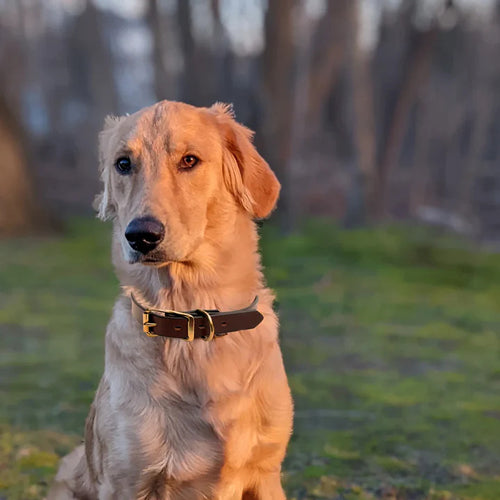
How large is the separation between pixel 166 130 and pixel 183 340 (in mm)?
808

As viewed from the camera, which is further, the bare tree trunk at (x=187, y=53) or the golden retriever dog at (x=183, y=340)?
the bare tree trunk at (x=187, y=53)

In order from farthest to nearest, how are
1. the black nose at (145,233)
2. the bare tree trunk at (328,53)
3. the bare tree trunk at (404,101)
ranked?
the bare tree trunk at (328,53), the bare tree trunk at (404,101), the black nose at (145,233)

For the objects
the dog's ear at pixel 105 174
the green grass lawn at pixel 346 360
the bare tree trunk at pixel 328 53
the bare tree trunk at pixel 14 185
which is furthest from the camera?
the bare tree trunk at pixel 328 53

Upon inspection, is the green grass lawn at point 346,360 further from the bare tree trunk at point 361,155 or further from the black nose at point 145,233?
the black nose at point 145,233

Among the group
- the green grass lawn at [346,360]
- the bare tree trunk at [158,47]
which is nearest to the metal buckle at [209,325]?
the green grass lawn at [346,360]

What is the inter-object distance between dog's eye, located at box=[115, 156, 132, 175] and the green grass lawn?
2.04 m

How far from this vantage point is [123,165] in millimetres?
2879

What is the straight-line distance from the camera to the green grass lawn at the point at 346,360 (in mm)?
4359

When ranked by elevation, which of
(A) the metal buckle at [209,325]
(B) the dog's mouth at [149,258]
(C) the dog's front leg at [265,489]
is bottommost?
(C) the dog's front leg at [265,489]

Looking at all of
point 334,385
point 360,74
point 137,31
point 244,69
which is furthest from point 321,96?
point 334,385

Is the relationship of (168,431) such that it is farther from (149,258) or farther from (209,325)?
(149,258)

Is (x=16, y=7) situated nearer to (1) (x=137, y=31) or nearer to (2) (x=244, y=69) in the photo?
(1) (x=137, y=31)

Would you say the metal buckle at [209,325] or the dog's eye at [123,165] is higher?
the dog's eye at [123,165]

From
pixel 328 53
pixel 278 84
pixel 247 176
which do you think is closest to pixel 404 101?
pixel 278 84
